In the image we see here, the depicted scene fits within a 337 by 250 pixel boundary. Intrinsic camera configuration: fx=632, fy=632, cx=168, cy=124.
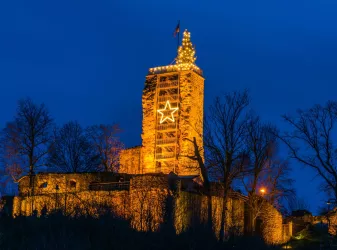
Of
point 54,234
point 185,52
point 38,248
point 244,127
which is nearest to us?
point 38,248

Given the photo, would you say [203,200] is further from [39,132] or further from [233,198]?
[39,132]

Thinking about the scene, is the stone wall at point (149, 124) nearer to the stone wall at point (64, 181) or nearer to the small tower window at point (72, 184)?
the stone wall at point (64, 181)

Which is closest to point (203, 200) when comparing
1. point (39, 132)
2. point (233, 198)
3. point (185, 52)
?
point (233, 198)

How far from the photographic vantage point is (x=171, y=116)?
5566cm

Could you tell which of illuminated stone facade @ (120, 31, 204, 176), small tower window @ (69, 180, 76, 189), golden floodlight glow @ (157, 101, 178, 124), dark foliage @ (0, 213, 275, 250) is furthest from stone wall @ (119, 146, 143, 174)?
dark foliage @ (0, 213, 275, 250)

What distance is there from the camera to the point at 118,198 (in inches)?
1446

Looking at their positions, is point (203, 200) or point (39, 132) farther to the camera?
point (39, 132)

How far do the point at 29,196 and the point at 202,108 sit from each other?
20.9 metres

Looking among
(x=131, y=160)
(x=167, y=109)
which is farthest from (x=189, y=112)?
(x=131, y=160)

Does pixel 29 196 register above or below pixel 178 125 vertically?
below

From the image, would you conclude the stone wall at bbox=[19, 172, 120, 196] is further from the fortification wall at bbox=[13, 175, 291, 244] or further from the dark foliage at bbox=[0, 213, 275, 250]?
the dark foliage at bbox=[0, 213, 275, 250]

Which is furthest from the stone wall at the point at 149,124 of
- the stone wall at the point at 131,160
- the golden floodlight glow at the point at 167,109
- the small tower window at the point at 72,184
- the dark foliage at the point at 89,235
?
the dark foliage at the point at 89,235

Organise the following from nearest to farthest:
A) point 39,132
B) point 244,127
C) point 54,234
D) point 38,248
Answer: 1. point 38,248
2. point 54,234
3. point 244,127
4. point 39,132

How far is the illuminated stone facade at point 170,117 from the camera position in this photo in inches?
2152
